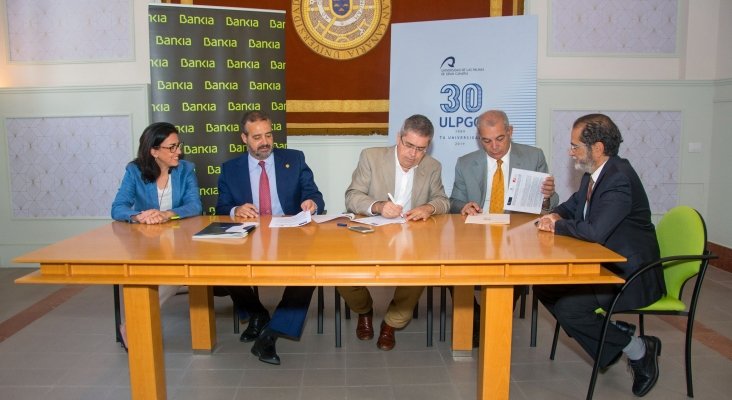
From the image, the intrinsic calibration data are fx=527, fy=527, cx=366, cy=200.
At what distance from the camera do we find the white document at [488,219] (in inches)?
111

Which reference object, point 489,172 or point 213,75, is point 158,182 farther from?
point 489,172

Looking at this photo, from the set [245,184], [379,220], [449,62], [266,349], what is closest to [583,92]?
[449,62]

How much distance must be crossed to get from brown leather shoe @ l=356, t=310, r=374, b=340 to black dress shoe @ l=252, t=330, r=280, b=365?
22.4 inches

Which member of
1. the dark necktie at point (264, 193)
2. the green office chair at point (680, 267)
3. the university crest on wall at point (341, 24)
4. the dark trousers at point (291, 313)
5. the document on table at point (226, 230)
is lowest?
the dark trousers at point (291, 313)

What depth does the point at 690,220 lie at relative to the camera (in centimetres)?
243

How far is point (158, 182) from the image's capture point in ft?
10.4

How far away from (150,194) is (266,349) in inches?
45.2

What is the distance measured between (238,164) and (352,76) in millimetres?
1844

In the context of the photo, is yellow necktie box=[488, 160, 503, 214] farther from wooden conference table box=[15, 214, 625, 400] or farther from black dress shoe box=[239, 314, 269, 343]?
black dress shoe box=[239, 314, 269, 343]

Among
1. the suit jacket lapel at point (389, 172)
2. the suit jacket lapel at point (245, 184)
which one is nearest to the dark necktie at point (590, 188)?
the suit jacket lapel at point (389, 172)

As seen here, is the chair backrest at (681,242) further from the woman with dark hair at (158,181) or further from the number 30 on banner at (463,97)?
the woman with dark hair at (158,181)

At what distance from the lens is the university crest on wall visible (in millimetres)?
4793

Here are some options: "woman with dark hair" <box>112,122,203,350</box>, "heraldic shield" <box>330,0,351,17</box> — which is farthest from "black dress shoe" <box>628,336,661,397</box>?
"heraldic shield" <box>330,0,351,17</box>

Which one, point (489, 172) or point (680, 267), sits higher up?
point (489, 172)
